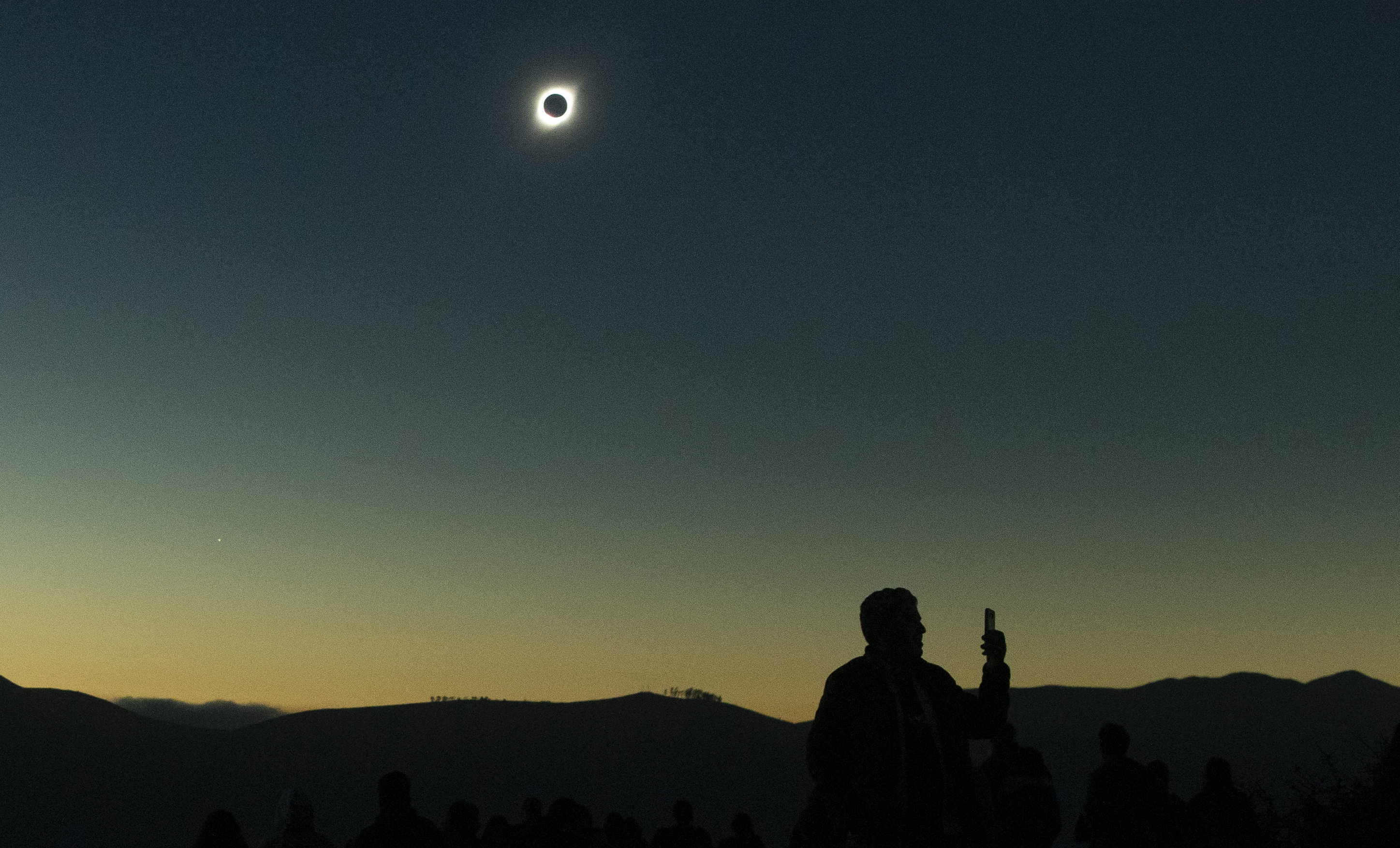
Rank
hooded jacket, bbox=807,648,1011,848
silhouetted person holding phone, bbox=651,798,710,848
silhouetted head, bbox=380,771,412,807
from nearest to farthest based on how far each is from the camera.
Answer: hooded jacket, bbox=807,648,1011,848
silhouetted head, bbox=380,771,412,807
silhouetted person holding phone, bbox=651,798,710,848

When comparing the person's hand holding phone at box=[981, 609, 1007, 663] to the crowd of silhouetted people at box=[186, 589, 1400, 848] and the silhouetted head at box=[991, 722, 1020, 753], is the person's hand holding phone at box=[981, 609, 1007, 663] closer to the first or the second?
the crowd of silhouetted people at box=[186, 589, 1400, 848]

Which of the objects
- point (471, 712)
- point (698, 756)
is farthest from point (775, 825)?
point (471, 712)

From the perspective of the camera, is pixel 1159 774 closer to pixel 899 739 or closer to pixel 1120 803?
pixel 1120 803

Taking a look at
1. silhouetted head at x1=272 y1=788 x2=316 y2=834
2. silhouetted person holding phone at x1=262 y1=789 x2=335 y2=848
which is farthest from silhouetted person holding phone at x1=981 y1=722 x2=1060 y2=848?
silhouetted head at x1=272 y1=788 x2=316 y2=834

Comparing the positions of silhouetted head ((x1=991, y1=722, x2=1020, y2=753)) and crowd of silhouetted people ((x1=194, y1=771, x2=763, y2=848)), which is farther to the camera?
crowd of silhouetted people ((x1=194, y1=771, x2=763, y2=848))

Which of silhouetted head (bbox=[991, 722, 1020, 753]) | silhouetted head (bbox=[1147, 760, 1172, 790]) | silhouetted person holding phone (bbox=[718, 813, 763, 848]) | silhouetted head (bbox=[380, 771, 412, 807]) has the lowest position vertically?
silhouetted person holding phone (bbox=[718, 813, 763, 848])

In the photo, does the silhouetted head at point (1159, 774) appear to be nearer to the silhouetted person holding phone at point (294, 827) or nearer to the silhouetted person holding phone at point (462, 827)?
the silhouetted person holding phone at point (462, 827)

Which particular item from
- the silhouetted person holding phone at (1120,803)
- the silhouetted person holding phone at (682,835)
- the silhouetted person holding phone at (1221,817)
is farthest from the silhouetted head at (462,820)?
the silhouetted person holding phone at (1221,817)
